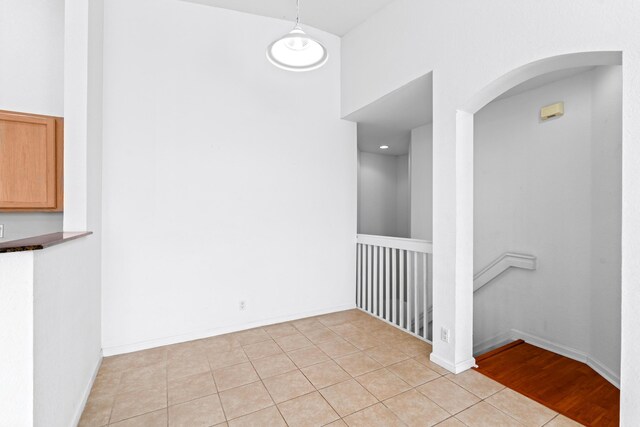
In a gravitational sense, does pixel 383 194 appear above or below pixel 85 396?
above

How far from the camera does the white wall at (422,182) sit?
14.8 ft

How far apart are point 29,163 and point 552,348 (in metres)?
5.11

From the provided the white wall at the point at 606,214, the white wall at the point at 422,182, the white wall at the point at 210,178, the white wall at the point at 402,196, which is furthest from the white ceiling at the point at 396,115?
the white wall at the point at 606,214

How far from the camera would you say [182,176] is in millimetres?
2865

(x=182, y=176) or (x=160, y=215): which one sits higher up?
(x=182, y=176)

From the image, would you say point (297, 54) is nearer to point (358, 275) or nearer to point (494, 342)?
point (358, 275)

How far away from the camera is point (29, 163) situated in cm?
232

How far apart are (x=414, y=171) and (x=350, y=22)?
2.42 m

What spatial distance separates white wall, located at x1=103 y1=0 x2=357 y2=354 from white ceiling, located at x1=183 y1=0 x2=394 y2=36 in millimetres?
104

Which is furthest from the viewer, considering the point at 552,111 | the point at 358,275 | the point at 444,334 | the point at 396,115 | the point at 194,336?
the point at 358,275

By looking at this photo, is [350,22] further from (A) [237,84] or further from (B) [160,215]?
(B) [160,215]

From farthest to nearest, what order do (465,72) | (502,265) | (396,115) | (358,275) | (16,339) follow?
(358,275)
(396,115)
(502,265)
(465,72)
(16,339)

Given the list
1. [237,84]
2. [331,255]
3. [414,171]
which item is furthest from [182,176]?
[414,171]

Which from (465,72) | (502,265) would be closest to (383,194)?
(502,265)
